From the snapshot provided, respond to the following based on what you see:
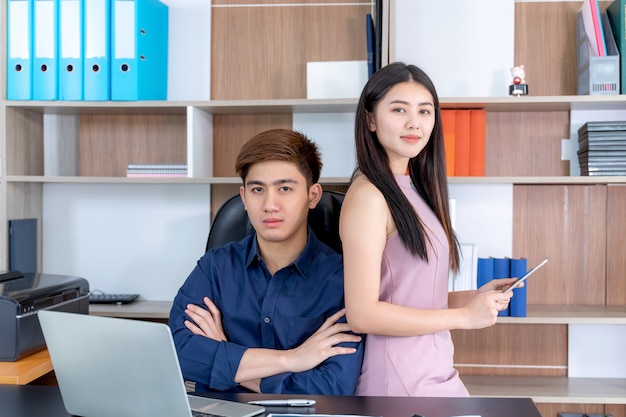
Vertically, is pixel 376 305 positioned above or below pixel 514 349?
above

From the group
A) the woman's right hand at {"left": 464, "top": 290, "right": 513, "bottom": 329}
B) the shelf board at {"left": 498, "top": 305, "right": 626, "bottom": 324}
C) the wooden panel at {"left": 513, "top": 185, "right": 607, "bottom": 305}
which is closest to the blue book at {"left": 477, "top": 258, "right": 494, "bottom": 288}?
the shelf board at {"left": 498, "top": 305, "right": 626, "bottom": 324}

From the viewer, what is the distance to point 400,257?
4.91 ft

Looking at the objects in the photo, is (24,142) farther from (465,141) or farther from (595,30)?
(595,30)

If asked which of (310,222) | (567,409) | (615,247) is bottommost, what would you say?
(567,409)

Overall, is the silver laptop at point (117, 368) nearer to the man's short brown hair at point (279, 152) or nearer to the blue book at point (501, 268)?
the man's short brown hair at point (279, 152)

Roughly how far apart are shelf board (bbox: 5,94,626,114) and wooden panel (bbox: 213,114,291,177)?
87mm

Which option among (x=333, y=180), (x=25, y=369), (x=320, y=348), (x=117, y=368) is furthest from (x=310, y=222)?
(x=117, y=368)

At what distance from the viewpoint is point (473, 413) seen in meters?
1.08

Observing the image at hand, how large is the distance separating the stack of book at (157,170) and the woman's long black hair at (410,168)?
116 centimetres

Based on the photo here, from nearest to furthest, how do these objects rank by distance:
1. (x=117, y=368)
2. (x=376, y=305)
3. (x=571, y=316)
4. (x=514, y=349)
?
(x=117, y=368), (x=376, y=305), (x=571, y=316), (x=514, y=349)

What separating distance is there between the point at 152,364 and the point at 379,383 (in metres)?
0.64

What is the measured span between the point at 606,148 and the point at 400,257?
129 cm

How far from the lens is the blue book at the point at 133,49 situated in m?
2.43

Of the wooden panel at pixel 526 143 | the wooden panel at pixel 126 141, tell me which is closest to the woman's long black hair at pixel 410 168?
the wooden panel at pixel 526 143
